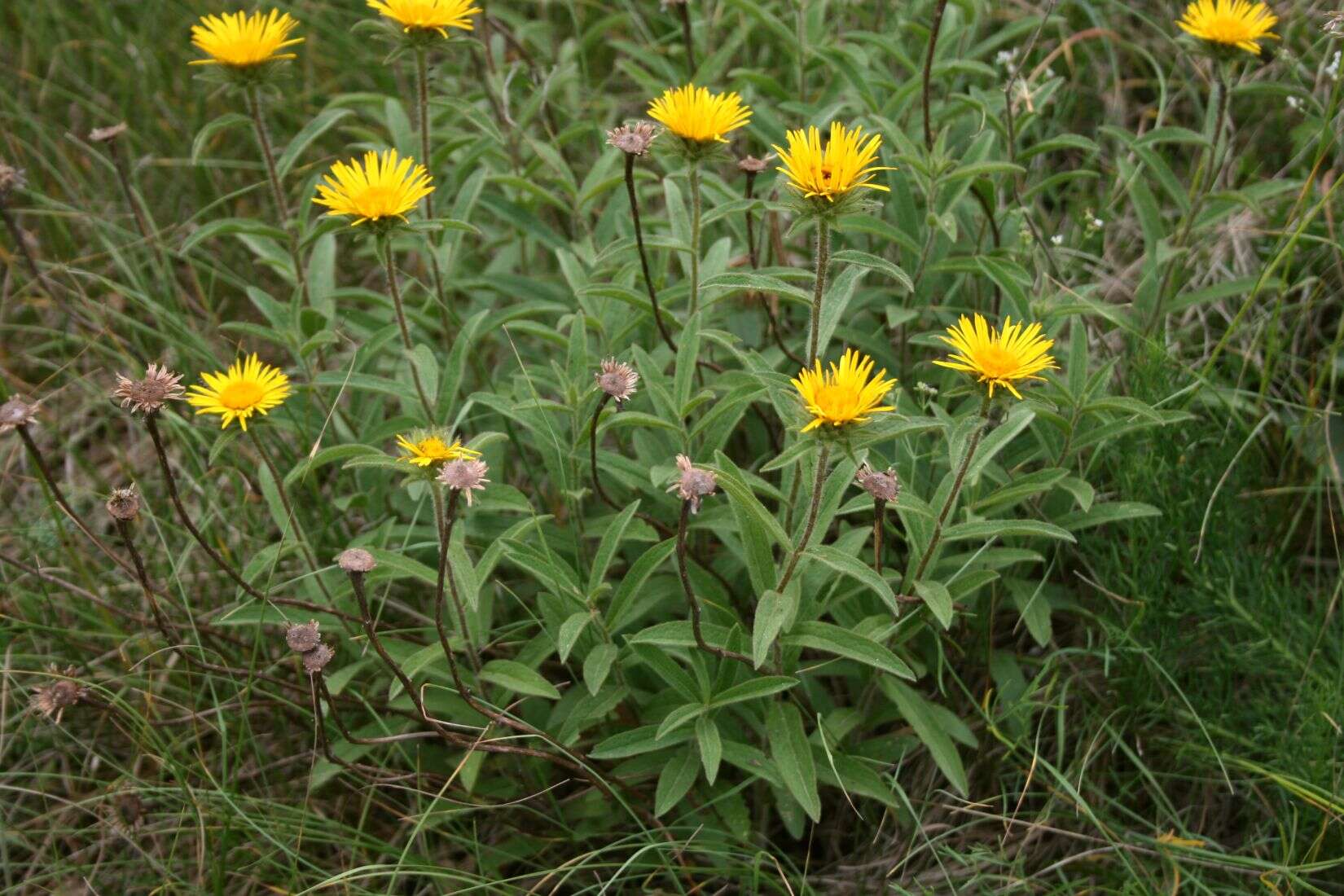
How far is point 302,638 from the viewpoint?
1.84 m

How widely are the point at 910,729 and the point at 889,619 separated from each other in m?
0.34

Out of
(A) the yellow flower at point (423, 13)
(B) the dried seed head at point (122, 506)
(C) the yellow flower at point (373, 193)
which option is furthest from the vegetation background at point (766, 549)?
(C) the yellow flower at point (373, 193)

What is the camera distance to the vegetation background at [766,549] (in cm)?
221

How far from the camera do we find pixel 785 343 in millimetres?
2639

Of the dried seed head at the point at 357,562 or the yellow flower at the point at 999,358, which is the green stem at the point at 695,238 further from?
the dried seed head at the point at 357,562

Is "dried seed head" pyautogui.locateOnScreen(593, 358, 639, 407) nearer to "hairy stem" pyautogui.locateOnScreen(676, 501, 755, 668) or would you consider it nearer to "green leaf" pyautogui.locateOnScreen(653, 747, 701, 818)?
"hairy stem" pyautogui.locateOnScreen(676, 501, 755, 668)

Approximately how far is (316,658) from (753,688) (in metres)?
0.71

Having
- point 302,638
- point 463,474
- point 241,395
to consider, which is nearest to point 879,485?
point 463,474

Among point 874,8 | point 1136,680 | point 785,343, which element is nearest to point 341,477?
point 785,343

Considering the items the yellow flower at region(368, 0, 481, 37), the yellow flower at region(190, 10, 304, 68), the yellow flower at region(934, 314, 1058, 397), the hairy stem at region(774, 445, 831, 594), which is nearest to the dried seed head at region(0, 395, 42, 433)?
the yellow flower at region(190, 10, 304, 68)

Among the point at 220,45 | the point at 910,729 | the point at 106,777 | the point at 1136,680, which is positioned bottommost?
the point at 106,777

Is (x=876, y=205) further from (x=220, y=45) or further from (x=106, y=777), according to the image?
(x=106, y=777)

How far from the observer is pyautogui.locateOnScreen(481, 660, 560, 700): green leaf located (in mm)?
2137

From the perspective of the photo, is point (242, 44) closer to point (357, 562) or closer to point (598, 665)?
point (357, 562)
